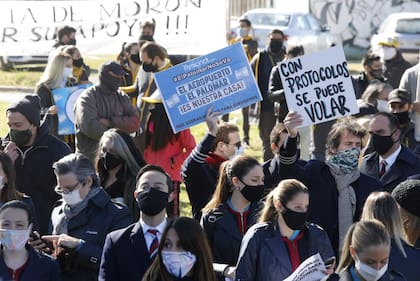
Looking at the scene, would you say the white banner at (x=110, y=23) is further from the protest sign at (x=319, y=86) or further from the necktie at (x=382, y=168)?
the necktie at (x=382, y=168)

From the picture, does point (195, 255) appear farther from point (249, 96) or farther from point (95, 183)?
point (249, 96)

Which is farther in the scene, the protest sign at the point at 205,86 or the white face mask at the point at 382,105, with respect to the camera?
the white face mask at the point at 382,105

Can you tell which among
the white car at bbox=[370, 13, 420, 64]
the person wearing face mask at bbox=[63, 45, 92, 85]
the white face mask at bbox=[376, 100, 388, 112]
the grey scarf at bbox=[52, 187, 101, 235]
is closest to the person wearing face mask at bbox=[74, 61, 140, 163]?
the person wearing face mask at bbox=[63, 45, 92, 85]

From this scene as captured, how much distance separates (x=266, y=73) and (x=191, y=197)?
5.72 meters

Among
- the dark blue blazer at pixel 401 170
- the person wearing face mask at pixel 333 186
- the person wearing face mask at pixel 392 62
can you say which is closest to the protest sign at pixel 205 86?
the person wearing face mask at pixel 333 186

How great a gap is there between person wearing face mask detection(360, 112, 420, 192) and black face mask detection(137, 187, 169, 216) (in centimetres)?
276

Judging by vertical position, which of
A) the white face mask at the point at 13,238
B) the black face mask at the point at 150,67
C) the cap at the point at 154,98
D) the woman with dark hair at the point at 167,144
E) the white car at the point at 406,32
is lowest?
the white car at the point at 406,32

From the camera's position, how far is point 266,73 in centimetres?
1451

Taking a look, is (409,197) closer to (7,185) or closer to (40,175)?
(7,185)

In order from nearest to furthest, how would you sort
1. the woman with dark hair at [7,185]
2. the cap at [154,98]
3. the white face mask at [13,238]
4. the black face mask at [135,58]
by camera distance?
the white face mask at [13,238]
the woman with dark hair at [7,185]
the cap at [154,98]
the black face mask at [135,58]

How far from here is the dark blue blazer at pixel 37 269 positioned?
689cm

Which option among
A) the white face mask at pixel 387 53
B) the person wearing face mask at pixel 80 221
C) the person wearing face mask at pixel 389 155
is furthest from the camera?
the white face mask at pixel 387 53

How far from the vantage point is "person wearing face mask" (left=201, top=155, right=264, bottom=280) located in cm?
770

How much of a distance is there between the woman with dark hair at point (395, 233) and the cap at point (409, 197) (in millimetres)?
251
